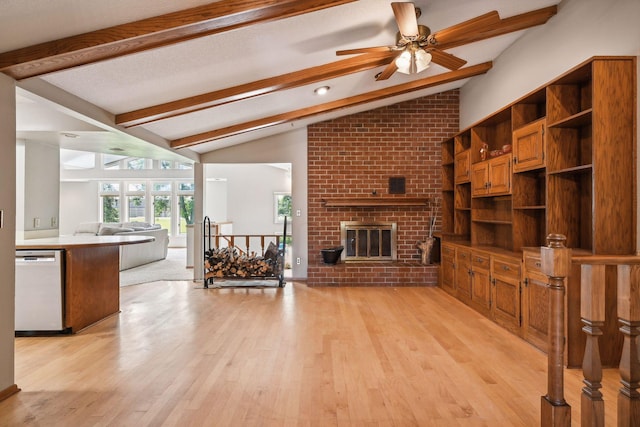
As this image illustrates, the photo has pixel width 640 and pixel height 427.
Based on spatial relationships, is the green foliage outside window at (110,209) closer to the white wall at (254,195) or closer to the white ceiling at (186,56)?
the white wall at (254,195)

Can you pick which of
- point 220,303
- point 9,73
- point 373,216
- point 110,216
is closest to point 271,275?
point 220,303

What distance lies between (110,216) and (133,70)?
1180 cm

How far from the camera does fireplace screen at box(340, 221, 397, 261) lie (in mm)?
6121

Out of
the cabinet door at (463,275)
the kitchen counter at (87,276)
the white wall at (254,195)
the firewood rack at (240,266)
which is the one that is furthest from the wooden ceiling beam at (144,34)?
the white wall at (254,195)

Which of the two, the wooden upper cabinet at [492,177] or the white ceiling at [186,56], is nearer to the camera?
the white ceiling at [186,56]

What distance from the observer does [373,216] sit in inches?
242

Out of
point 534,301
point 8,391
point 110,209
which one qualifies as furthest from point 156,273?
point 110,209

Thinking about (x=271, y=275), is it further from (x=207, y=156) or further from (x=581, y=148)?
(x=581, y=148)

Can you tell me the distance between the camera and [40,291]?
11.3 ft

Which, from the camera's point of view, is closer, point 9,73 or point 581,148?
point 9,73

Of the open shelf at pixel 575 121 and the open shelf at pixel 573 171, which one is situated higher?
the open shelf at pixel 575 121

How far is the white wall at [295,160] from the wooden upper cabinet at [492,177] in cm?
265

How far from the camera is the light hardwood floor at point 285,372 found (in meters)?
2.08

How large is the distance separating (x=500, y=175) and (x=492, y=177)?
0.54 feet
